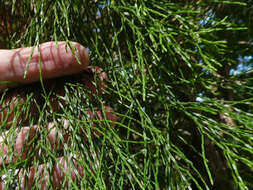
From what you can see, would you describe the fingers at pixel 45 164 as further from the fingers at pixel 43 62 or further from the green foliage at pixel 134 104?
the fingers at pixel 43 62

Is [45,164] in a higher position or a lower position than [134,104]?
lower

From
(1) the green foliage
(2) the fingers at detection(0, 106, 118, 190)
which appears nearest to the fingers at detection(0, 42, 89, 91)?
(1) the green foliage

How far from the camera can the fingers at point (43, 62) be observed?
70cm

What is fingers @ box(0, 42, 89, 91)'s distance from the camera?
2.31 feet

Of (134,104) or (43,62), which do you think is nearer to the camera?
(134,104)

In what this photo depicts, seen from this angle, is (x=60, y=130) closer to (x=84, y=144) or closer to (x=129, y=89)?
(x=84, y=144)

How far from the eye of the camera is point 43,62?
0.73 m

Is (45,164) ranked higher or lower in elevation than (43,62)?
lower

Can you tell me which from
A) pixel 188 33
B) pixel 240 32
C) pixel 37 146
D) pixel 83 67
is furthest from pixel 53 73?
pixel 240 32

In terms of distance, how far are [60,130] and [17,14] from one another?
599 mm

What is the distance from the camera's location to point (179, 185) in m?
0.62

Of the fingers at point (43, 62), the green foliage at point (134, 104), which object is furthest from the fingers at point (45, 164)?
the fingers at point (43, 62)

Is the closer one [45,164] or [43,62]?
[45,164]

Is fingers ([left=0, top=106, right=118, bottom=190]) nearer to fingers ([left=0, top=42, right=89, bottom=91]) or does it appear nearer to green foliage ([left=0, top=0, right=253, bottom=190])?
green foliage ([left=0, top=0, right=253, bottom=190])
